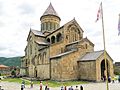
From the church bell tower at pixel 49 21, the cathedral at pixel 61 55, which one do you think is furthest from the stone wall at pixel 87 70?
the church bell tower at pixel 49 21

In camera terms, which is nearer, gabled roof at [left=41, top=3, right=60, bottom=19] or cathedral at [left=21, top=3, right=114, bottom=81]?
cathedral at [left=21, top=3, right=114, bottom=81]

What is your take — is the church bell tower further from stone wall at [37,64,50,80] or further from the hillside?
the hillside

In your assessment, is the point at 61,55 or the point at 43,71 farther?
the point at 43,71

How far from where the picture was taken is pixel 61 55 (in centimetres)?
4025

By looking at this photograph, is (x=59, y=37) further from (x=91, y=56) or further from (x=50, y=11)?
(x=50, y=11)

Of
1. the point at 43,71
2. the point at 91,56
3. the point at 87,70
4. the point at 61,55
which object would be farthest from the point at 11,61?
the point at 91,56

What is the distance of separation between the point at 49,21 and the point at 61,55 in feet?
69.7

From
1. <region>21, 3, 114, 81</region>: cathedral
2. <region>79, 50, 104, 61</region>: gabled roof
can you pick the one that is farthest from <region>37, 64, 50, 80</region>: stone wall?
<region>79, 50, 104, 61</region>: gabled roof

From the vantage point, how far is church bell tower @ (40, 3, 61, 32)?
58.7 m

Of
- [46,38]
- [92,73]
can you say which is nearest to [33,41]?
[46,38]

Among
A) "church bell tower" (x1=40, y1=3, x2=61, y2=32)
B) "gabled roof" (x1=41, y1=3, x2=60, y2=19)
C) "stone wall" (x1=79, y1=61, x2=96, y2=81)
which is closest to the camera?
"stone wall" (x1=79, y1=61, x2=96, y2=81)

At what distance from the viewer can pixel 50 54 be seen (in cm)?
4488

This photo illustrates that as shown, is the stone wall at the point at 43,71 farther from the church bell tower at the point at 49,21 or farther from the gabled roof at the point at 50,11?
the gabled roof at the point at 50,11

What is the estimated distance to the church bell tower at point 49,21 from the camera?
58.7 meters
